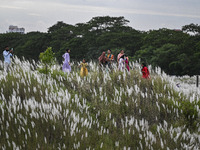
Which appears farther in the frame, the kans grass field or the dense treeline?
the dense treeline

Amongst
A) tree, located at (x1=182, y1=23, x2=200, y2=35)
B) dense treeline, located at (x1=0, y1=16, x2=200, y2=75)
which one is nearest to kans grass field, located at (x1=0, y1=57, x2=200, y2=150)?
dense treeline, located at (x1=0, y1=16, x2=200, y2=75)

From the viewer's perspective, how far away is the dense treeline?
3173 centimetres

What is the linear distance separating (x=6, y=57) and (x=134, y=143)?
8720 millimetres

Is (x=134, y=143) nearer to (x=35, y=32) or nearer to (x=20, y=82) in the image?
(x=20, y=82)

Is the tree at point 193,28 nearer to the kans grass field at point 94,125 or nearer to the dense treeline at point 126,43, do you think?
the dense treeline at point 126,43

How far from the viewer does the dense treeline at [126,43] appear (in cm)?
3173

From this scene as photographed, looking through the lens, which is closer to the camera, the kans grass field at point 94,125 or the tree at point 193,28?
the kans grass field at point 94,125

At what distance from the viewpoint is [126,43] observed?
4378 centimetres

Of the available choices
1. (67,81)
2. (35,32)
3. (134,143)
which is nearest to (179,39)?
(67,81)

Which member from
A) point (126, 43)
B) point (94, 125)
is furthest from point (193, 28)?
point (94, 125)

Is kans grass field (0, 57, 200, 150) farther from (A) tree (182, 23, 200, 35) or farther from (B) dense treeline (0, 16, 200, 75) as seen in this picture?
(A) tree (182, 23, 200, 35)

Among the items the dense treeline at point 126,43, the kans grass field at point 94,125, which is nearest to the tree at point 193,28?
the dense treeline at point 126,43

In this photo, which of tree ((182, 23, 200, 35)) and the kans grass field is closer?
the kans grass field

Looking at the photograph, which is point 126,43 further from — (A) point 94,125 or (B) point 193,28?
(A) point 94,125
